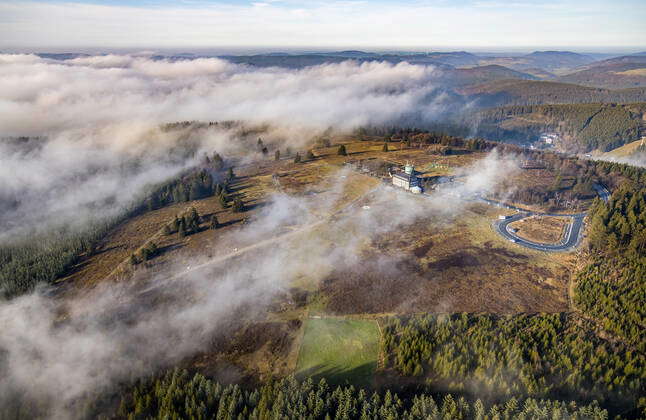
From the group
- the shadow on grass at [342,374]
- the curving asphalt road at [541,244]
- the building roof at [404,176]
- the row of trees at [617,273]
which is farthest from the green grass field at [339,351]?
the building roof at [404,176]

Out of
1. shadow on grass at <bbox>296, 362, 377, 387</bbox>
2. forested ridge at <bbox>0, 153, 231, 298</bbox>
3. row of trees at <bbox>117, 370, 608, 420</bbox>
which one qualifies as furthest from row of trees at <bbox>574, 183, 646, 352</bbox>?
forested ridge at <bbox>0, 153, 231, 298</bbox>

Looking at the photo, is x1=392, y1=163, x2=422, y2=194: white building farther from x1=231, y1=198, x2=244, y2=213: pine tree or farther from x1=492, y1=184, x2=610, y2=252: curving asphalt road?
x1=231, y1=198, x2=244, y2=213: pine tree

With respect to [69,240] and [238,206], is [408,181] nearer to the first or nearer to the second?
[238,206]

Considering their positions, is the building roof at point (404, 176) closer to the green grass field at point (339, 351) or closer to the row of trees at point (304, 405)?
the green grass field at point (339, 351)

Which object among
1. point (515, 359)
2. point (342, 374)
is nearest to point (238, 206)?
point (342, 374)

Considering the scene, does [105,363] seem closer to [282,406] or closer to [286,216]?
[282,406]

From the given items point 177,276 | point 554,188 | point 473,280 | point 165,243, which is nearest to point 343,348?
point 473,280
